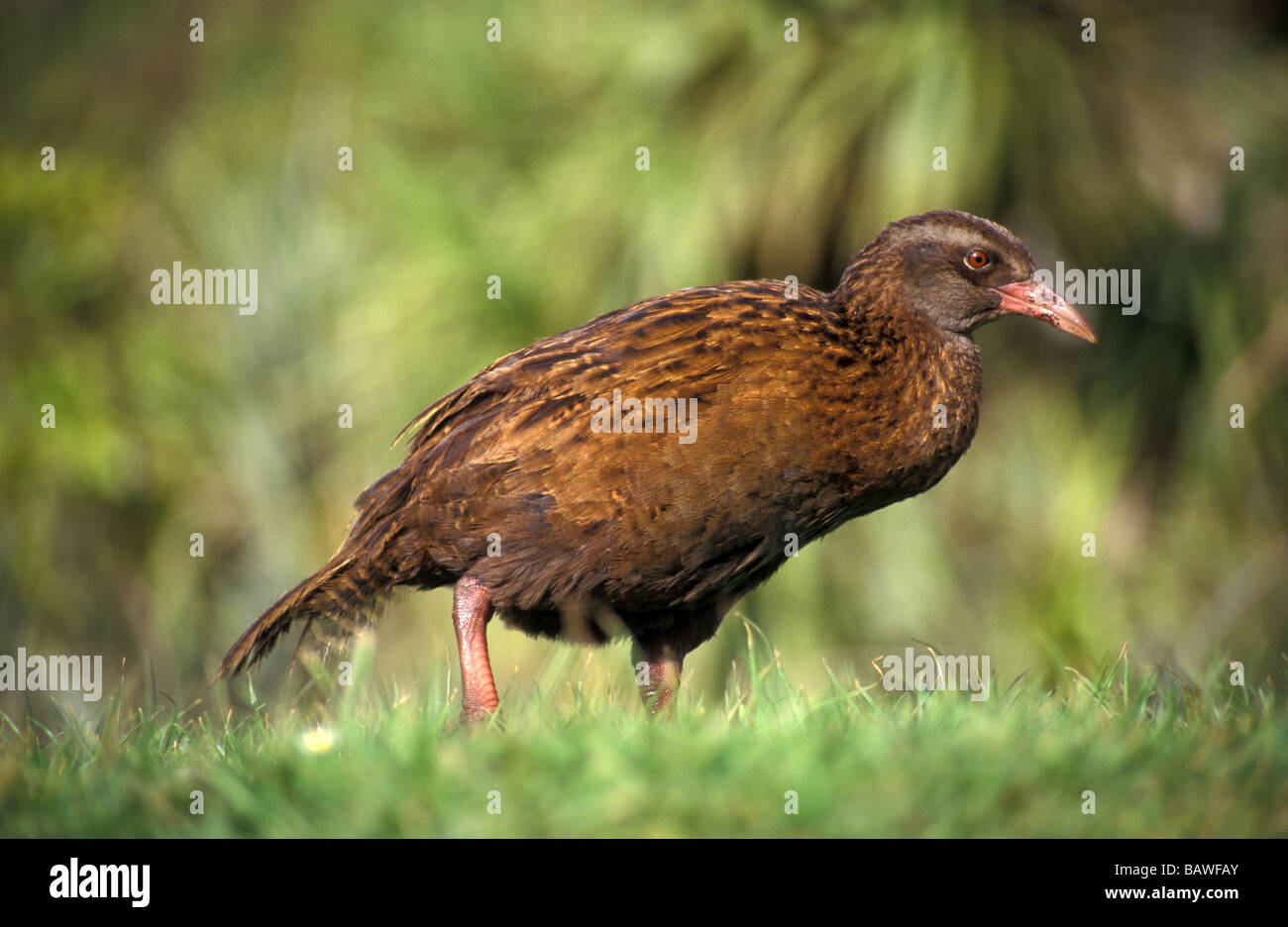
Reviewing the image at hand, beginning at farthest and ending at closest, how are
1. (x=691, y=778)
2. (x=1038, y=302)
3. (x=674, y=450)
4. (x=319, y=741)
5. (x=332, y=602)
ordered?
1. (x=1038, y=302)
2. (x=332, y=602)
3. (x=674, y=450)
4. (x=319, y=741)
5. (x=691, y=778)

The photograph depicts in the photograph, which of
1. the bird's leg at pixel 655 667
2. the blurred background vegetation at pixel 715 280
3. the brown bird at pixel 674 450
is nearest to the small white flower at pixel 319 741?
the brown bird at pixel 674 450

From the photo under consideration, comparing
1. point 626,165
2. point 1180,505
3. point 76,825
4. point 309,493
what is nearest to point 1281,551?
point 1180,505

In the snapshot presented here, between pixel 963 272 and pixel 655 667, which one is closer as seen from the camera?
pixel 963 272

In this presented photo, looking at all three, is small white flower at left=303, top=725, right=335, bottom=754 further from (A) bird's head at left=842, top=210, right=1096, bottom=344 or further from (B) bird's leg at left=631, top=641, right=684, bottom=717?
(A) bird's head at left=842, top=210, right=1096, bottom=344

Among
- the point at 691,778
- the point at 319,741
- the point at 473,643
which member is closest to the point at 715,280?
the point at 473,643

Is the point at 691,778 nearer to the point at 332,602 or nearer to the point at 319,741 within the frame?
the point at 319,741

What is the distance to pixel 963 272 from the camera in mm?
4293

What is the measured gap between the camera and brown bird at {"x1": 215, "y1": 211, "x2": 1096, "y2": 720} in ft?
12.7

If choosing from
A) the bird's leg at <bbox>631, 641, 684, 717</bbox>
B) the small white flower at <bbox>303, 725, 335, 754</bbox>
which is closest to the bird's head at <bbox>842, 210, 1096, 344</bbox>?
the bird's leg at <bbox>631, 641, 684, 717</bbox>

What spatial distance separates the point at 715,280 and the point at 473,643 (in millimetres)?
4824

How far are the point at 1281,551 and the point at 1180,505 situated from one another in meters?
0.75

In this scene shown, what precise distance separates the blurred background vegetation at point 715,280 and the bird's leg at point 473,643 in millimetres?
4242

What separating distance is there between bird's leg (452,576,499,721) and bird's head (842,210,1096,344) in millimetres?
1462

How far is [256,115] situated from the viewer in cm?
1027
